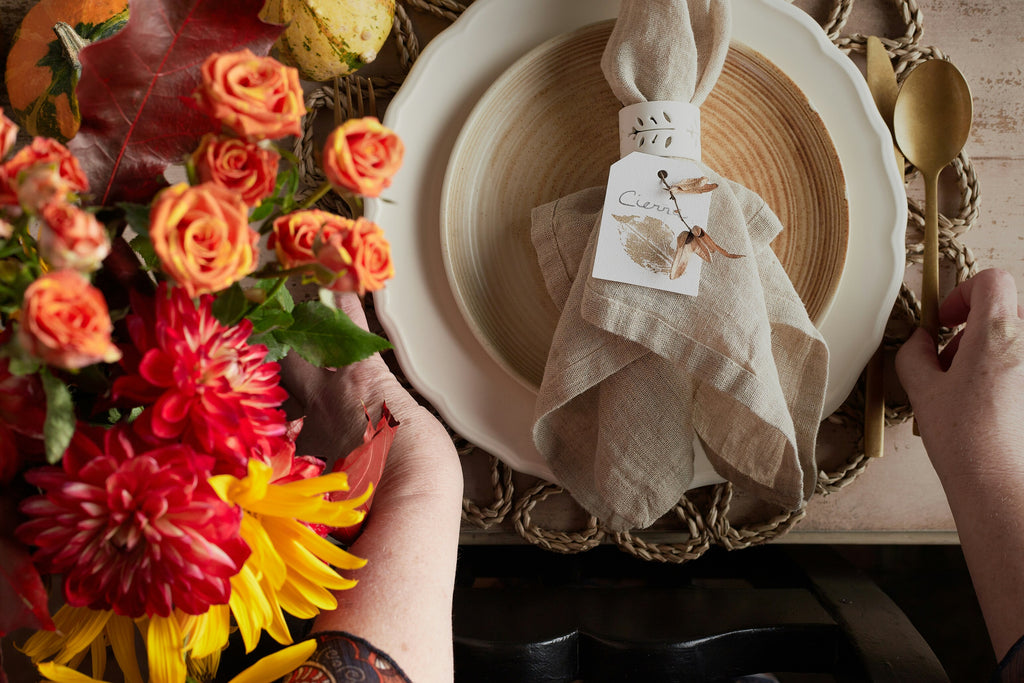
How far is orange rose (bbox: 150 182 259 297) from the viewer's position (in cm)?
25

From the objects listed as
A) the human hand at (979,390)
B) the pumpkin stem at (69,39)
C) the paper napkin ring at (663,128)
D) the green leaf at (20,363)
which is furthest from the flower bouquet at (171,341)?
the human hand at (979,390)

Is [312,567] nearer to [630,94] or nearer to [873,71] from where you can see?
[630,94]

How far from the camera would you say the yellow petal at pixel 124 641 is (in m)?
0.37

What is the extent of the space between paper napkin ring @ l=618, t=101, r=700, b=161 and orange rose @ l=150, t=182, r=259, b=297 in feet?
1.69

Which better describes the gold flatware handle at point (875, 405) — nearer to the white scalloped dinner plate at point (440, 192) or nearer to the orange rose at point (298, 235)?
the white scalloped dinner plate at point (440, 192)

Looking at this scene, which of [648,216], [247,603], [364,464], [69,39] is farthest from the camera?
[648,216]

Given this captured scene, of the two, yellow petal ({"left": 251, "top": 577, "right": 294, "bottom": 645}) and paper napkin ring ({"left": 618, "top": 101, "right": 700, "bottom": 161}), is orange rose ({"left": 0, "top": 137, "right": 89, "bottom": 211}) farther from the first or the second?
paper napkin ring ({"left": 618, "top": 101, "right": 700, "bottom": 161})

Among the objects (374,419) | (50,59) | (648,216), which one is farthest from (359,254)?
(50,59)

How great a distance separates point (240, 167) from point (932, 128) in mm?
842

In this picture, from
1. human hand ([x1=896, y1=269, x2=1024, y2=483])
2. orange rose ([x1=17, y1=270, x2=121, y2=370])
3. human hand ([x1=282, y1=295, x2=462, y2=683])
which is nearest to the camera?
orange rose ([x1=17, y1=270, x2=121, y2=370])

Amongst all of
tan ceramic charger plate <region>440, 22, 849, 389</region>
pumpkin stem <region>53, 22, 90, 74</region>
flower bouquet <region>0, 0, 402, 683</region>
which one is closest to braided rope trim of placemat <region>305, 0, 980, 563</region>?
tan ceramic charger plate <region>440, 22, 849, 389</region>

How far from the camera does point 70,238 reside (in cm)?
25

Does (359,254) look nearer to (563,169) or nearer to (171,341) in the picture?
(171,341)

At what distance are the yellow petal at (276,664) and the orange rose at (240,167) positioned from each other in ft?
0.85
